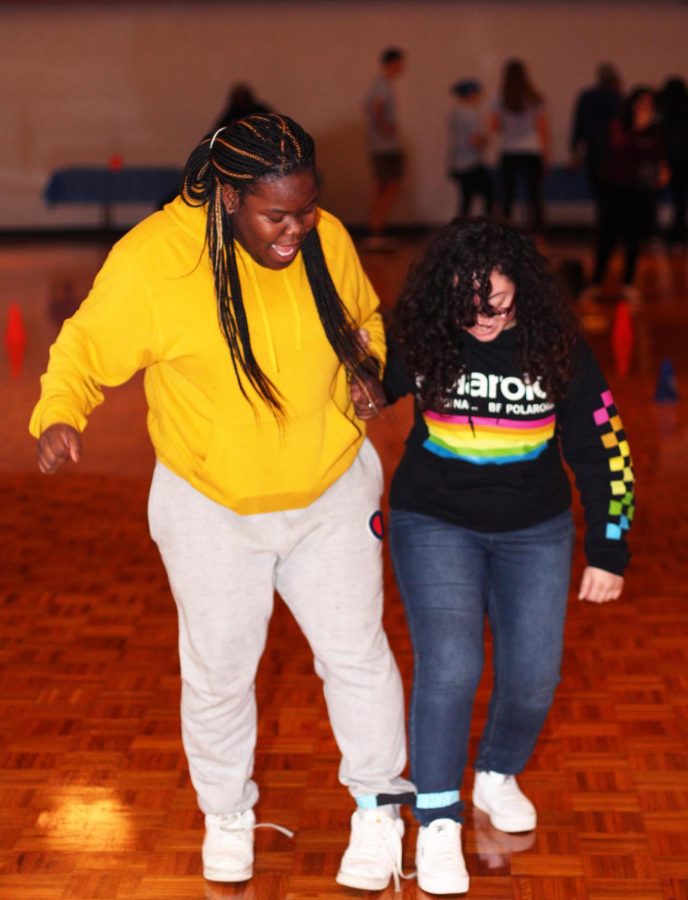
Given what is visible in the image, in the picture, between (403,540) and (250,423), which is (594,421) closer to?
(403,540)

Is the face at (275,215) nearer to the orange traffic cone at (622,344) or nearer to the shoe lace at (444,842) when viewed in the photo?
the shoe lace at (444,842)

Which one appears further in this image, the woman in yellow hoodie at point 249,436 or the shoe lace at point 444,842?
the shoe lace at point 444,842

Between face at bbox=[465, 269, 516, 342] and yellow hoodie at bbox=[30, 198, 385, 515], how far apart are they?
232 mm

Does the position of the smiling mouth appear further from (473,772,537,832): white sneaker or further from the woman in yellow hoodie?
(473,772,537,832): white sneaker

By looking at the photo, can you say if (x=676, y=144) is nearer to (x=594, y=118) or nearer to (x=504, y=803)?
(x=594, y=118)

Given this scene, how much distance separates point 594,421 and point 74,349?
0.96 meters

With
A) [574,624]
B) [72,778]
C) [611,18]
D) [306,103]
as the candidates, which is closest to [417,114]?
[306,103]

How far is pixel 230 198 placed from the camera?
2281 mm

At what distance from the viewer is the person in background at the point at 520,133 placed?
11.2 metres

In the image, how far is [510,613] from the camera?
2.59m

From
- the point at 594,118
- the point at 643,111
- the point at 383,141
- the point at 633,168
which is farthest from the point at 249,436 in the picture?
the point at 383,141

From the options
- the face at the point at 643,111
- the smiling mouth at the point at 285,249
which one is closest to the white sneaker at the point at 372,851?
the smiling mouth at the point at 285,249

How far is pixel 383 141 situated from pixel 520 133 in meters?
1.83

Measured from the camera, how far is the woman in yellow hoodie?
2.28 metres
